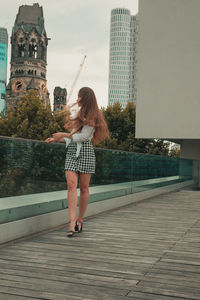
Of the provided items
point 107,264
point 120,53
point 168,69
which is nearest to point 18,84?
point 120,53

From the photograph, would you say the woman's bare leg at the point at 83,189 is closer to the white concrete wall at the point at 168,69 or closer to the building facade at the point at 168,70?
the building facade at the point at 168,70

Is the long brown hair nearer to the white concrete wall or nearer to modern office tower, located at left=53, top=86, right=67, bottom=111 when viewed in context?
the white concrete wall

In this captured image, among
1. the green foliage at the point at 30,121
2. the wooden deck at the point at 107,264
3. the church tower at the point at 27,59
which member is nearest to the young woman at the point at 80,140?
the wooden deck at the point at 107,264

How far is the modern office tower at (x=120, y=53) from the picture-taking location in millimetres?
184625

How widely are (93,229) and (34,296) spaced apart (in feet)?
9.51

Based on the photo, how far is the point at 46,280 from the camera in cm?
342

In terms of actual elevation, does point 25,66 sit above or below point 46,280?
above

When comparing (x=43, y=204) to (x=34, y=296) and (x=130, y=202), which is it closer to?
(x=34, y=296)

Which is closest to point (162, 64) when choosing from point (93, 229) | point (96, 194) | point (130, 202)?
point (130, 202)

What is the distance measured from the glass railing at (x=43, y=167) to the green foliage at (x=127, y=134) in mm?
31164

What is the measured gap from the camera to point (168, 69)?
17.8 meters

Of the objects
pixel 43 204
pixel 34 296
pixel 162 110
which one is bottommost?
pixel 34 296

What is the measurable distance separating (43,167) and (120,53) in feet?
616

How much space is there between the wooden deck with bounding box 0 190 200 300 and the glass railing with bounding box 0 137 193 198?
67 cm
